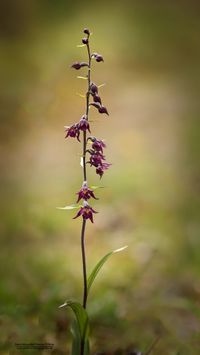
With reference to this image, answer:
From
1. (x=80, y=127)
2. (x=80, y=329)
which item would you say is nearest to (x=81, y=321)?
(x=80, y=329)

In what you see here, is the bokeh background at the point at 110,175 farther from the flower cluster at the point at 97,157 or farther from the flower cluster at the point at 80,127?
the flower cluster at the point at 80,127

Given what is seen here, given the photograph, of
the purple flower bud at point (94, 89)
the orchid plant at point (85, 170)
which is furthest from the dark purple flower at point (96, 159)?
the purple flower bud at point (94, 89)

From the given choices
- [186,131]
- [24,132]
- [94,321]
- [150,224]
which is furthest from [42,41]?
[94,321]

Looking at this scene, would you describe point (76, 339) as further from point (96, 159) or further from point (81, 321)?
point (96, 159)

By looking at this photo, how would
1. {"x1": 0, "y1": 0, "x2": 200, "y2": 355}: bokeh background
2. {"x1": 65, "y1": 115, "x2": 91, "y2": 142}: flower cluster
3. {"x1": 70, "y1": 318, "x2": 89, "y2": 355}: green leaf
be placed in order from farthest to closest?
1. {"x1": 0, "y1": 0, "x2": 200, "y2": 355}: bokeh background
2. {"x1": 70, "y1": 318, "x2": 89, "y2": 355}: green leaf
3. {"x1": 65, "y1": 115, "x2": 91, "y2": 142}: flower cluster

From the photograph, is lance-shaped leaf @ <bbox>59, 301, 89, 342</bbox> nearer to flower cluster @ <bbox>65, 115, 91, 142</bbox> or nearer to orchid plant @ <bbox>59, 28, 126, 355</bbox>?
orchid plant @ <bbox>59, 28, 126, 355</bbox>

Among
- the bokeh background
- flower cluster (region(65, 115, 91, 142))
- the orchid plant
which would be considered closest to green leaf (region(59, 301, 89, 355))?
the orchid plant

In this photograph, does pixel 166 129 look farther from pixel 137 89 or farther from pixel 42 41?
pixel 42 41

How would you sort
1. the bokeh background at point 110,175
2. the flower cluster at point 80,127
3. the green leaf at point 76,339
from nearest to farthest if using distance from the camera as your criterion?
the flower cluster at point 80,127
the green leaf at point 76,339
the bokeh background at point 110,175

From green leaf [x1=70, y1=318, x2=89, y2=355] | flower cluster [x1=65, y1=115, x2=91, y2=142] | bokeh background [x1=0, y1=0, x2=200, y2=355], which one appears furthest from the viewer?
bokeh background [x1=0, y1=0, x2=200, y2=355]

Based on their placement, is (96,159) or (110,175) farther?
(110,175)
